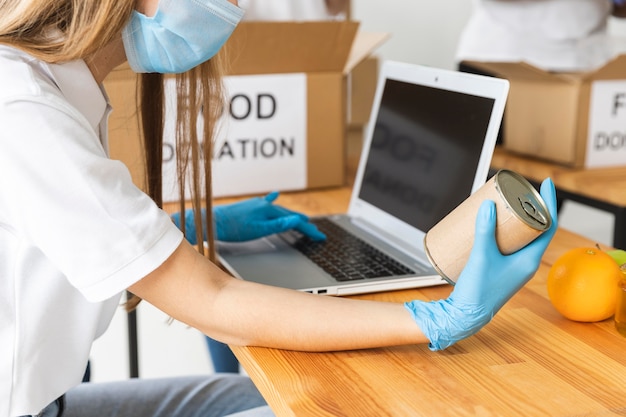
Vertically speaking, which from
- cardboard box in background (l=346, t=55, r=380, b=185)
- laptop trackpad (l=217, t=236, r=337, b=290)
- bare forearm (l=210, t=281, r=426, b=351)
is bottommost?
laptop trackpad (l=217, t=236, r=337, b=290)

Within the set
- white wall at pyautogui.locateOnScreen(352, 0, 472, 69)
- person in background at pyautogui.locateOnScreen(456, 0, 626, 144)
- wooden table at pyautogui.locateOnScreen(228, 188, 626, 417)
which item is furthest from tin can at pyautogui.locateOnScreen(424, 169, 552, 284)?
white wall at pyautogui.locateOnScreen(352, 0, 472, 69)

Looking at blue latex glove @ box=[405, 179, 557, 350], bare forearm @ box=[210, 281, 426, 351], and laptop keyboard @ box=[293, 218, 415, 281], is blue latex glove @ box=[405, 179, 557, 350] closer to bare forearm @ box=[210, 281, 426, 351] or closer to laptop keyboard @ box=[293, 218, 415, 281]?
bare forearm @ box=[210, 281, 426, 351]

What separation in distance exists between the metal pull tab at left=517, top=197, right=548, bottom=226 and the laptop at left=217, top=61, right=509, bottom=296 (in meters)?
0.25

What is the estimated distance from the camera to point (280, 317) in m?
0.88

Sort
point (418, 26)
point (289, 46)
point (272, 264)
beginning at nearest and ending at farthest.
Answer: point (272, 264) → point (289, 46) → point (418, 26)

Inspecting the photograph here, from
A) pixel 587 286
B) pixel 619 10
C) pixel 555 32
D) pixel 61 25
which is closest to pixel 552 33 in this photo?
pixel 555 32

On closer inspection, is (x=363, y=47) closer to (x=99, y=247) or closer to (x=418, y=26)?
(x=99, y=247)

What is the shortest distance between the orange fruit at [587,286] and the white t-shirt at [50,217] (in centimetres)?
47

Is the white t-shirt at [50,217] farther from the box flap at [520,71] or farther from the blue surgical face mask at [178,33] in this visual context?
the box flap at [520,71]

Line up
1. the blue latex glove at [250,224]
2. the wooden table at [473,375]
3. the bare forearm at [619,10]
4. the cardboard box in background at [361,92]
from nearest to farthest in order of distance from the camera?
the wooden table at [473,375], the blue latex glove at [250,224], the cardboard box in background at [361,92], the bare forearm at [619,10]

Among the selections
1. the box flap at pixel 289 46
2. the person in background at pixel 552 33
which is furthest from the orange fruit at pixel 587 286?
the person in background at pixel 552 33

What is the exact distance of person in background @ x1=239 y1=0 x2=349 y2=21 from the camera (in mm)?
2261

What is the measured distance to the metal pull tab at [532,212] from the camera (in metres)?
0.84

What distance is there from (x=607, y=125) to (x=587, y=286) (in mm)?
1008
